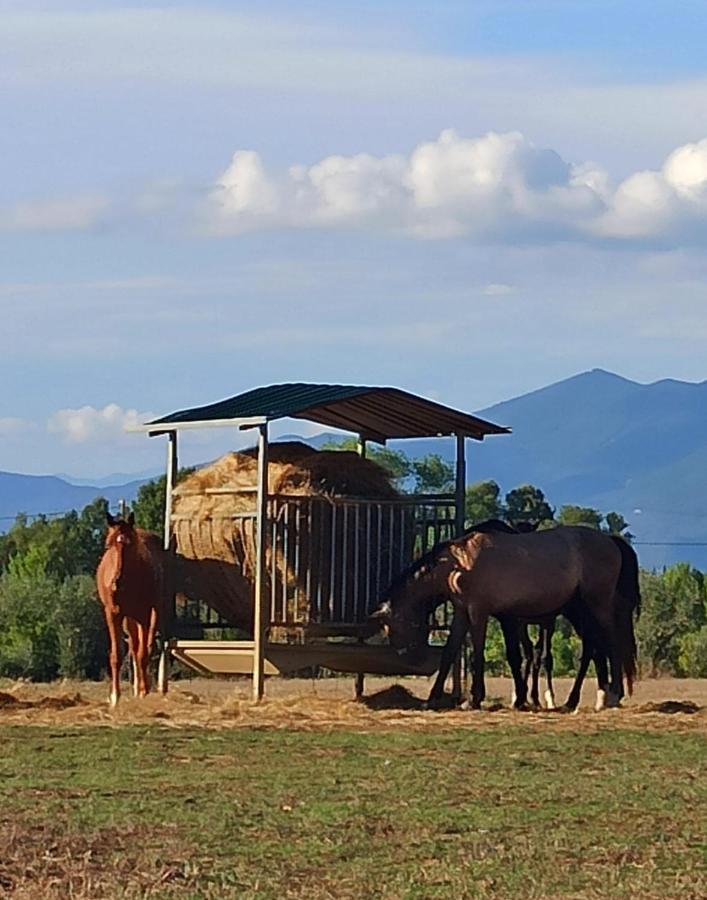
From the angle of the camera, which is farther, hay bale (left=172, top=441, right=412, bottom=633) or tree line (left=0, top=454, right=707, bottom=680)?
tree line (left=0, top=454, right=707, bottom=680)

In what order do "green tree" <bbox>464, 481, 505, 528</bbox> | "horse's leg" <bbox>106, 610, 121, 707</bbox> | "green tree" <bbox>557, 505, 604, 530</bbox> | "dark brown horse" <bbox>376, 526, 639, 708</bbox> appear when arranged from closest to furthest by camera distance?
1. "horse's leg" <bbox>106, 610, 121, 707</bbox>
2. "dark brown horse" <bbox>376, 526, 639, 708</bbox>
3. "green tree" <bbox>464, 481, 505, 528</bbox>
4. "green tree" <bbox>557, 505, 604, 530</bbox>

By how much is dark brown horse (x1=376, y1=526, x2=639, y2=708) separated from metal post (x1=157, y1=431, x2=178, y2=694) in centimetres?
232

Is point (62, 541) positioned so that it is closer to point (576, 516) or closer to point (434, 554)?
point (576, 516)

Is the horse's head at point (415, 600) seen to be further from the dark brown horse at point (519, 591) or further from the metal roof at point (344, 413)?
the metal roof at point (344, 413)

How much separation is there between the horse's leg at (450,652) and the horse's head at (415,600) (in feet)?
0.99

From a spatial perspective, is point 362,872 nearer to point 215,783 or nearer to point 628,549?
point 215,783

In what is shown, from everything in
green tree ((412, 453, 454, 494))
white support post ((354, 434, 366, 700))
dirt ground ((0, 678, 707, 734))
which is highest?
green tree ((412, 453, 454, 494))

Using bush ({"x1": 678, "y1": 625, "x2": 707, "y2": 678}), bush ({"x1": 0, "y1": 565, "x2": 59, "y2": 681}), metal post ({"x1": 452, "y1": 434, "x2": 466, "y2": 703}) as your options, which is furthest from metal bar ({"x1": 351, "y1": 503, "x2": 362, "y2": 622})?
bush ({"x1": 678, "y1": 625, "x2": 707, "y2": 678})

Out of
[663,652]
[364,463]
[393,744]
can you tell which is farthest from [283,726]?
[663,652]

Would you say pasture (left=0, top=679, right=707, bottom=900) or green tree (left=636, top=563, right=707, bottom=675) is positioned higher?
green tree (left=636, top=563, right=707, bottom=675)

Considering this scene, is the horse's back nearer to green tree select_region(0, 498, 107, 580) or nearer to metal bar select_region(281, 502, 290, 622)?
metal bar select_region(281, 502, 290, 622)

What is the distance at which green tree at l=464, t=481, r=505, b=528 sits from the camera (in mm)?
40062

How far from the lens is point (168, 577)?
19766 millimetres

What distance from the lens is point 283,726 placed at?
16156 millimetres
